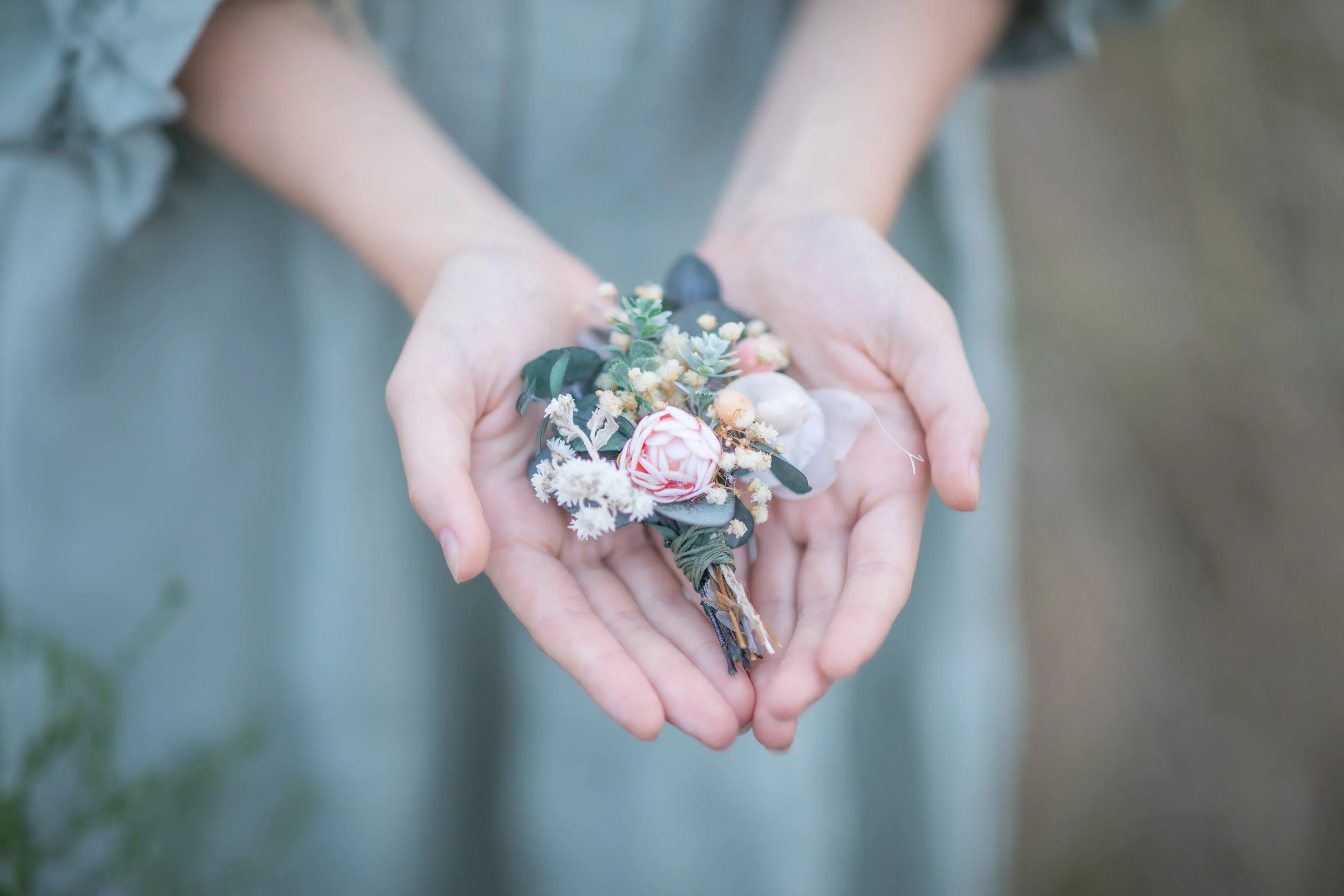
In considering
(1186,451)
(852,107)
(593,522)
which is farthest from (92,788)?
(1186,451)

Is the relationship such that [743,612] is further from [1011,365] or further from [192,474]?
[1011,365]

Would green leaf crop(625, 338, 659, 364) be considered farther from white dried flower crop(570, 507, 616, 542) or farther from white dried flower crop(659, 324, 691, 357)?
white dried flower crop(570, 507, 616, 542)

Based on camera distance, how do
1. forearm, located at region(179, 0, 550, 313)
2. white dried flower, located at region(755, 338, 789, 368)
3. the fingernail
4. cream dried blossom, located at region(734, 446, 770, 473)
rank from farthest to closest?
forearm, located at region(179, 0, 550, 313) < white dried flower, located at region(755, 338, 789, 368) < cream dried blossom, located at region(734, 446, 770, 473) < the fingernail

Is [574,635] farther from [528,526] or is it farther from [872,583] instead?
[872,583]

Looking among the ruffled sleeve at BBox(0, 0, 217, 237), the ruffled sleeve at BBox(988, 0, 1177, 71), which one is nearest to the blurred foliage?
the ruffled sleeve at BBox(0, 0, 217, 237)

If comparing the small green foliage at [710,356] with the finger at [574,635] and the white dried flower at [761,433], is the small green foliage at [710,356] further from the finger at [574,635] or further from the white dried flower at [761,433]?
the finger at [574,635]
